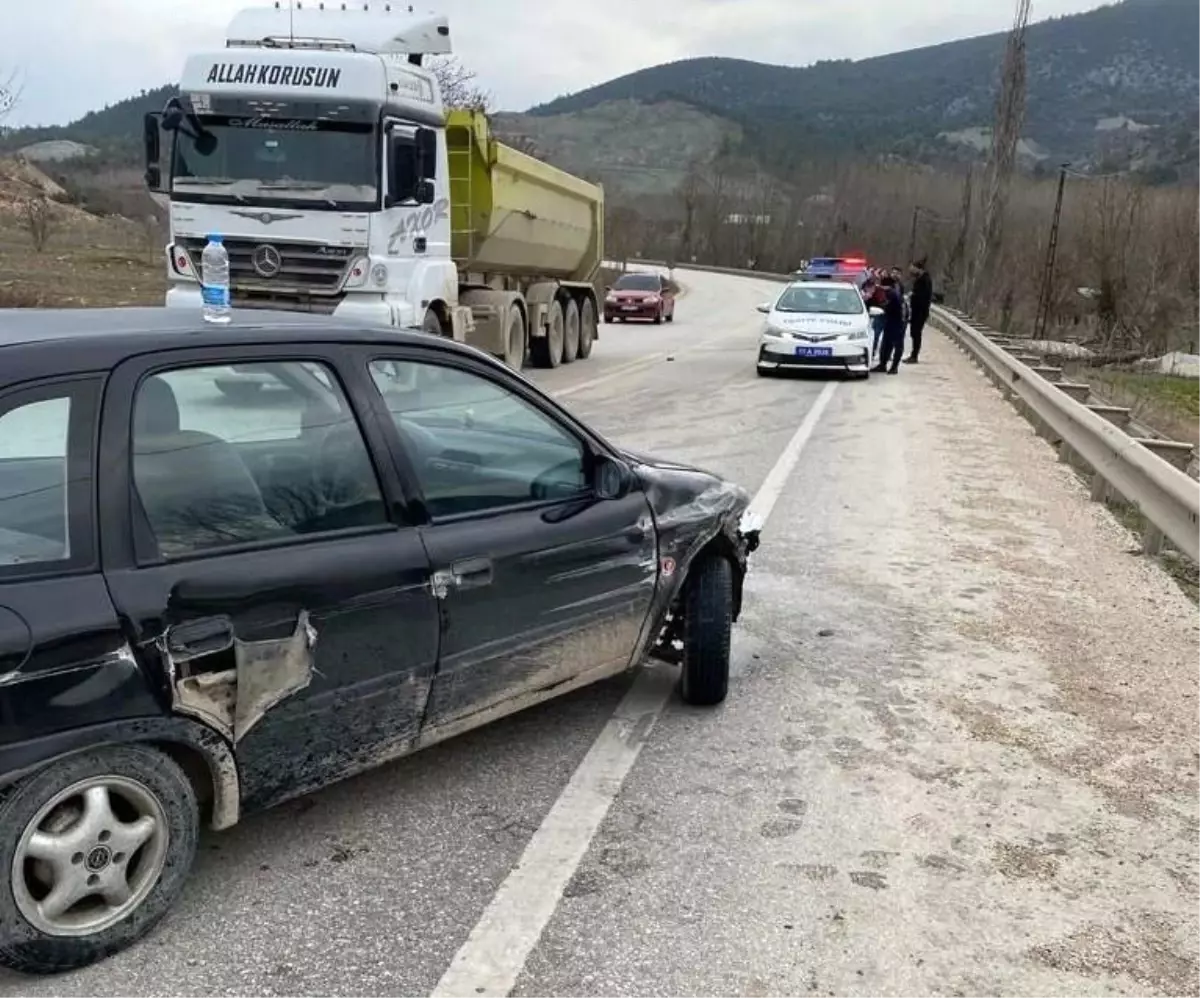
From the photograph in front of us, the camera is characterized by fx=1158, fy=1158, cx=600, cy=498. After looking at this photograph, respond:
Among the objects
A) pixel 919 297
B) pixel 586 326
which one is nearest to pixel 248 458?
pixel 586 326

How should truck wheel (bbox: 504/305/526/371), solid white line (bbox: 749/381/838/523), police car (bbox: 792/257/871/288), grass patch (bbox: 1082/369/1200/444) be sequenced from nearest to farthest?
solid white line (bbox: 749/381/838/523), grass patch (bbox: 1082/369/1200/444), truck wheel (bbox: 504/305/526/371), police car (bbox: 792/257/871/288)

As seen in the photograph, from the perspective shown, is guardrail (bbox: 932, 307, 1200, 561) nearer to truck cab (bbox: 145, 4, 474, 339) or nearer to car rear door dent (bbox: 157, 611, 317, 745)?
car rear door dent (bbox: 157, 611, 317, 745)

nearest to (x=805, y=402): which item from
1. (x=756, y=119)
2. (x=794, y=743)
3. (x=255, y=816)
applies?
(x=794, y=743)

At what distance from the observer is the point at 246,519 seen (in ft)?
10.2

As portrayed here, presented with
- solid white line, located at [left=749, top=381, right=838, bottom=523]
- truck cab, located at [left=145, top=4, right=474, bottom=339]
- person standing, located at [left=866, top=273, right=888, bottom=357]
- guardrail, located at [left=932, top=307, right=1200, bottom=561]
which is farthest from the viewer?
person standing, located at [left=866, top=273, right=888, bottom=357]

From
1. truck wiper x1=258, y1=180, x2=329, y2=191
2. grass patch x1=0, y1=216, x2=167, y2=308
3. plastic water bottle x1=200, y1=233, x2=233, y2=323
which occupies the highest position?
truck wiper x1=258, y1=180, x2=329, y2=191

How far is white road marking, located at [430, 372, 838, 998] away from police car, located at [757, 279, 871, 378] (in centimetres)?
1338

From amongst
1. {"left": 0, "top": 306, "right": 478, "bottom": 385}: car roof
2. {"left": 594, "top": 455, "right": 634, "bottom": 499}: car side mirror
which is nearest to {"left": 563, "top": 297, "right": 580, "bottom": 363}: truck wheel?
{"left": 594, "top": 455, "right": 634, "bottom": 499}: car side mirror

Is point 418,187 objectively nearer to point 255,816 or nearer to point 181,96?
point 181,96

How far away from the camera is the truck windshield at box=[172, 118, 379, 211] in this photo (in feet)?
39.3

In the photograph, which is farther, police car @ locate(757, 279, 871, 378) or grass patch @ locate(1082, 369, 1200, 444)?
police car @ locate(757, 279, 871, 378)

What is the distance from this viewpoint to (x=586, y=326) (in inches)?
846

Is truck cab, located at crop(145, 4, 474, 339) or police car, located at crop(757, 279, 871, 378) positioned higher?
truck cab, located at crop(145, 4, 474, 339)

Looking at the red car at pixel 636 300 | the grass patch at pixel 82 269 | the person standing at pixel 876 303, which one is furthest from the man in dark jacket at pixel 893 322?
the red car at pixel 636 300
